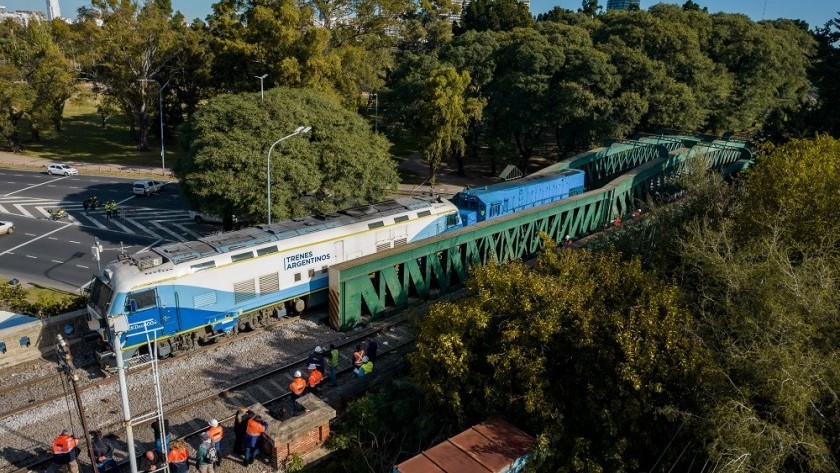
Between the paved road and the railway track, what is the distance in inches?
639

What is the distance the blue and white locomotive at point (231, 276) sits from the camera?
785 inches

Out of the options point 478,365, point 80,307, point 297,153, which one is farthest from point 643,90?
point 80,307

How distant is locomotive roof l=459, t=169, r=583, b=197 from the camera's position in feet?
110

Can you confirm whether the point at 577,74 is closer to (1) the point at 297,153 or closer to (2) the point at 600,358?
(1) the point at 297,153

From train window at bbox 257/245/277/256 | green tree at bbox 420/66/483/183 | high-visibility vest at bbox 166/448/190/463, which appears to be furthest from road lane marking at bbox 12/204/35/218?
high-visibility vest at bbox 166/448/190/463

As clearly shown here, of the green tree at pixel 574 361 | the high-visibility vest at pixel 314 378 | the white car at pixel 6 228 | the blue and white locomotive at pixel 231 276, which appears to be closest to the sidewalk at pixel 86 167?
the white car at pixel 6 228

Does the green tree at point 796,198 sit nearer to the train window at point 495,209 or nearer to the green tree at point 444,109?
the train window at point 495,209

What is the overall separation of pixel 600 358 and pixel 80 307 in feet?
68.0

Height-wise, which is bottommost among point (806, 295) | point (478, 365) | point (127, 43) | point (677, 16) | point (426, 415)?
point (426, 415)

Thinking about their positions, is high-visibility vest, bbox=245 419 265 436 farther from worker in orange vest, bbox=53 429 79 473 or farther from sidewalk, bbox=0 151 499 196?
sidewalk, bbox=0 151 499 196

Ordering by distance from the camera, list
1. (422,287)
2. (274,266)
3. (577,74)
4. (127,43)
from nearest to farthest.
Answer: (274,266)
(422,287)
(577,74)
(127,43)

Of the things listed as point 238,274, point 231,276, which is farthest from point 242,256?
point 231,276

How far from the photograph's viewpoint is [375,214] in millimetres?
27203

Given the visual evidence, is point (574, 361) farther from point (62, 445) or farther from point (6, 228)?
point (6, 228)
